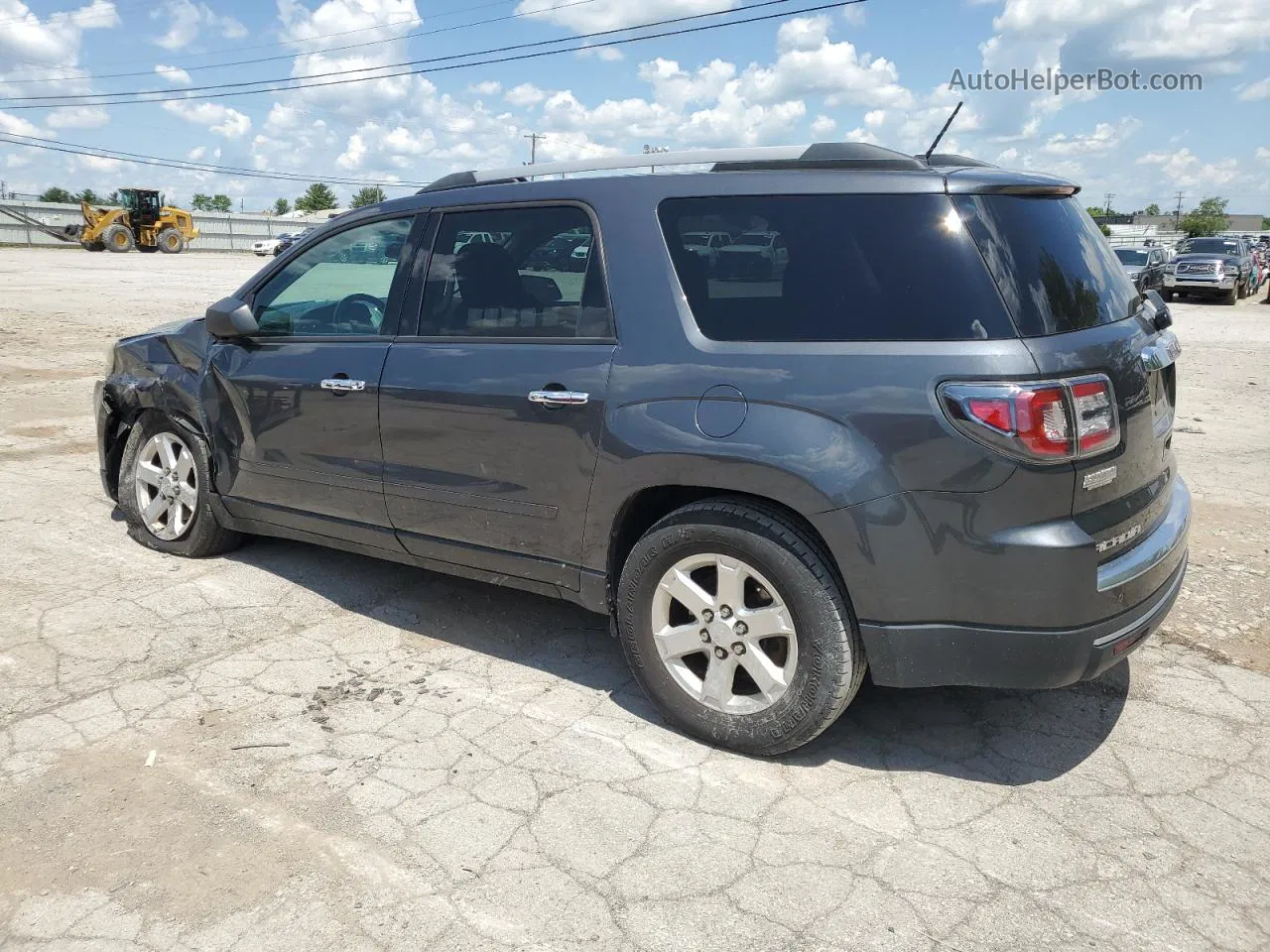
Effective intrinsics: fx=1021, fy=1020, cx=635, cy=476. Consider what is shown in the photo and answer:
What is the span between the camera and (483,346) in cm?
382

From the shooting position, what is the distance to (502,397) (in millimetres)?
3691

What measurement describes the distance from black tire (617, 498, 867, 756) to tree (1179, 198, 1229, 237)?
397 ft

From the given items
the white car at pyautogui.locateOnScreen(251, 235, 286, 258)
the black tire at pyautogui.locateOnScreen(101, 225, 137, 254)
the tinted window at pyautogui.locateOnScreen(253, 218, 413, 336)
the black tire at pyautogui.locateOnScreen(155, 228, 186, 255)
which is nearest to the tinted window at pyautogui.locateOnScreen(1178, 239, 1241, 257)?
the tinted window at pyautogui.locateOnScreen(253, 218, 413, 336)

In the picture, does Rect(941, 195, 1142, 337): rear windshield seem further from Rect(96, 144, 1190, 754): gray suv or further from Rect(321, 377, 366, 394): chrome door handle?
Rect(321, 377, 366, 394): chrome door handle

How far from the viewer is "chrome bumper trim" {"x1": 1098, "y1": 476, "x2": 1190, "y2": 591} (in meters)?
2.96

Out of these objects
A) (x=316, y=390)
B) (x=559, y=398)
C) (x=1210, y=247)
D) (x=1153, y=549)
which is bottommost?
(x=1153, y=549)

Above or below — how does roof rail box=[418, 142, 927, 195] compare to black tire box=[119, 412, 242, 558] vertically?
above

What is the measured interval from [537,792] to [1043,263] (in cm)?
221

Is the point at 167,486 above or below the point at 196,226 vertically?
below

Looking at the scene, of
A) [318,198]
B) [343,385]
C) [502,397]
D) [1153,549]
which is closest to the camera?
[1153,549]

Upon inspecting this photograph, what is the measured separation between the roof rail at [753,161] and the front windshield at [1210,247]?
111ft

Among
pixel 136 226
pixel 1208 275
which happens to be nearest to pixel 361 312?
pixel 1208 275

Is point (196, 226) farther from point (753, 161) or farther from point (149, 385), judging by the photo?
point (753, 161)

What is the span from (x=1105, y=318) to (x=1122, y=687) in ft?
4.88
